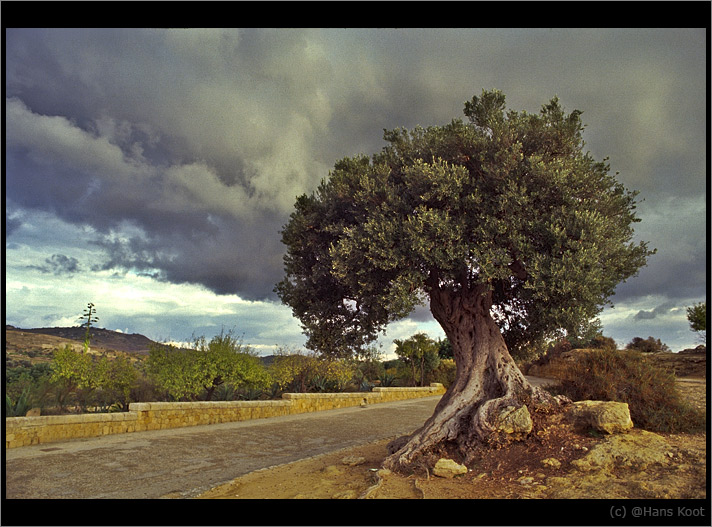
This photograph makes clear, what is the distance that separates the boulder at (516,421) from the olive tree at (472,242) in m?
0.22

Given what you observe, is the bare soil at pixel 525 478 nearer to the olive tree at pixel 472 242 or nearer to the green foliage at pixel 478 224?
the olive tree at pixel 472 242

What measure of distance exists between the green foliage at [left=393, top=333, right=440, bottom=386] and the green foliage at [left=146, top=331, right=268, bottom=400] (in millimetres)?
14230

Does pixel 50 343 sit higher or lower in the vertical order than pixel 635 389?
higher

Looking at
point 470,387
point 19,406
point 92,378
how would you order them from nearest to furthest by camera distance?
point 470,387 < point 19,406 < point 92,378

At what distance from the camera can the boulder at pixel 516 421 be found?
815 cm

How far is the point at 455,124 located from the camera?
991cm

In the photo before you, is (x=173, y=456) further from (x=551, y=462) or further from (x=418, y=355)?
(x=418, y=355)

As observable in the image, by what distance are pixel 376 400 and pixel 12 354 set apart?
2865 centimetres

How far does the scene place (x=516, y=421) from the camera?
26.9 ft

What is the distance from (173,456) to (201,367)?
297 inches

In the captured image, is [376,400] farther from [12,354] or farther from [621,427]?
[12,354]

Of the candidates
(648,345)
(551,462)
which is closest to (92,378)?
(551,462)

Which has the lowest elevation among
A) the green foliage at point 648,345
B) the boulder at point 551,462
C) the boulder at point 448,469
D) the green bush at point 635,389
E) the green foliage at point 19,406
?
the boulder at point 448,469

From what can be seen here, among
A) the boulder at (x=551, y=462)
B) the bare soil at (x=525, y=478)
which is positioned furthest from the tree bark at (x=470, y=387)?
the boulder at (x=551, y=462)
